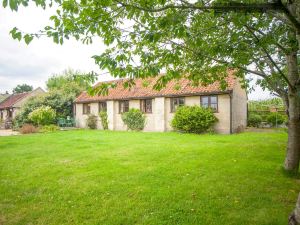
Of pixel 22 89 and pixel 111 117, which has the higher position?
pixel 22 89

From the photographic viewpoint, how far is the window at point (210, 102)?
64.3 ft

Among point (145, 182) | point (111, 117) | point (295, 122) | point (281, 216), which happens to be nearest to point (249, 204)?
point (281, 216)

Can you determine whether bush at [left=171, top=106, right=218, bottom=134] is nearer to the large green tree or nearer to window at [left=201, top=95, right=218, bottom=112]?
window at [left=201, top=95, right=218, bottom=112]

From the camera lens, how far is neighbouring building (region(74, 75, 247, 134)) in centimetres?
1916

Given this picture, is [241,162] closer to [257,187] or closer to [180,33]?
[257,187]

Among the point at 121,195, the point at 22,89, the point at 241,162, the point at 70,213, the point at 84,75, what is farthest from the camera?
the point at 22,89

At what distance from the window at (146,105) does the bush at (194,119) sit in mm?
4129

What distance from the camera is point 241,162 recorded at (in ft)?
29.0

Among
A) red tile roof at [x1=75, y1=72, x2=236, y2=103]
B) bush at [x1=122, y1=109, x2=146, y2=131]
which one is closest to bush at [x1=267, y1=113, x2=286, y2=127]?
red tile roof at [x1=75, y1=72, x2=236, y2=103]

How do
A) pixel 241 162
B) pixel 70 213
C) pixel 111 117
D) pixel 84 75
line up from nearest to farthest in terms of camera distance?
pixel 84 75, pixel 70 213, pixel 241 162, pixel 111 117

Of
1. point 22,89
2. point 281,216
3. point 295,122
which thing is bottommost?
point 281,216

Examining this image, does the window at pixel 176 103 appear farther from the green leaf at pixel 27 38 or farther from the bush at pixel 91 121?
the green leaf at pixel 27 38

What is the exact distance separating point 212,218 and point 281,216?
4.39 ft

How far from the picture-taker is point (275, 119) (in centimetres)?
2541
